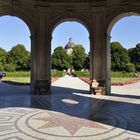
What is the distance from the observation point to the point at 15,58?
260 feet

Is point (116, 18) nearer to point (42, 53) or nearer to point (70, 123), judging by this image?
point (42, 53)

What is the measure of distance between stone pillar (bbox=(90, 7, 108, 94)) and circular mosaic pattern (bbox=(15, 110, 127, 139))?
803 centimetres

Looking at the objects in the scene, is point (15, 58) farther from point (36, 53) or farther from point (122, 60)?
point (36, 53)

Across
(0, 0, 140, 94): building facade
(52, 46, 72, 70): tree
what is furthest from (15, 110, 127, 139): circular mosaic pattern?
(52, 46, 72, 70): tree

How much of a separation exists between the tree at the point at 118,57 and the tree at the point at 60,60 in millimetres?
18492

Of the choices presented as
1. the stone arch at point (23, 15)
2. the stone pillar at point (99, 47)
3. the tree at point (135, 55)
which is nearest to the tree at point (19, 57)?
the tree at point (135, 55)

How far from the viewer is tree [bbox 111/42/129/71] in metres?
69.7

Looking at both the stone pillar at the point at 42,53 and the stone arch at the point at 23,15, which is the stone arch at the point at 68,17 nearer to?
the stone pillar at the point at 42,53

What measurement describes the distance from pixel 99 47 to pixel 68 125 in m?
10.8

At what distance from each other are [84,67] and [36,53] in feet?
220

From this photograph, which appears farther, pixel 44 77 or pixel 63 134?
pixel 44 77

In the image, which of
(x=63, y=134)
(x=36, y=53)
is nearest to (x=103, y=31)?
(x=36, y=53)

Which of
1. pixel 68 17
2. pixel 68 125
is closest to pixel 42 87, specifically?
pixel 68 17

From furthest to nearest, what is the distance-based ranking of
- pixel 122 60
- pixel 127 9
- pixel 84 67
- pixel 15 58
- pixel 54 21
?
pixel 84 67, pixel 15 58, pixel 122 60, pixel 54 21, pixel 127 9
